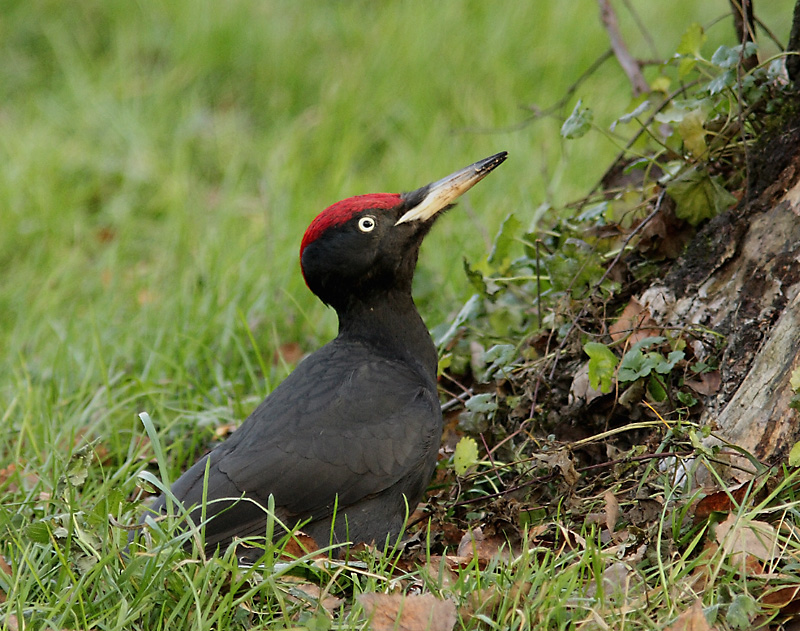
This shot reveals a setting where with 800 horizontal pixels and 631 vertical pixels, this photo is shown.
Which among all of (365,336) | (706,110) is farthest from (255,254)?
(706,110)

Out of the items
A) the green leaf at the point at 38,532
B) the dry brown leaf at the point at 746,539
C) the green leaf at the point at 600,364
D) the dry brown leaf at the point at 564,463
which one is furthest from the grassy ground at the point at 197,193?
the green leaf at the point at 600,364

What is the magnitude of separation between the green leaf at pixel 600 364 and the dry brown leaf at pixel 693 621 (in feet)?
3.18

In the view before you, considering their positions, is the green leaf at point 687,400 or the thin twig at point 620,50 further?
the thin twig at point 620,50

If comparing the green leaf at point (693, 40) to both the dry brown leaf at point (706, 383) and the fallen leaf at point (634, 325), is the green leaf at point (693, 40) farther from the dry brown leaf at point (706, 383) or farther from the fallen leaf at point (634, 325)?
the dry brown leaf at point (706, 383)

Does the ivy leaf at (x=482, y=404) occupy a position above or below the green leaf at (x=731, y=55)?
below

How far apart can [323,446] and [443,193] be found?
1017 millimetres

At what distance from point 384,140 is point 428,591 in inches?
191

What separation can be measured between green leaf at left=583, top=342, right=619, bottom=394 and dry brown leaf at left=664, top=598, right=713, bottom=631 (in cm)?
97

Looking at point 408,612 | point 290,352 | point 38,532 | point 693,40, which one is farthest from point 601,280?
point 38,532

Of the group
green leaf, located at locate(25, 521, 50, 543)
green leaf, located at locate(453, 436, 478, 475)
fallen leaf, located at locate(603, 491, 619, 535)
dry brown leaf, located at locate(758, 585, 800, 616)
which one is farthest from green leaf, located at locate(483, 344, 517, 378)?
green leaf, located at locate(25, 521, 50, 543)

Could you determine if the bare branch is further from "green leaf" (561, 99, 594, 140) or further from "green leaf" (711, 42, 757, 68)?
"green leaf" (561, 99, 594, 140)

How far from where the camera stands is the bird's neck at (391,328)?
360 cm

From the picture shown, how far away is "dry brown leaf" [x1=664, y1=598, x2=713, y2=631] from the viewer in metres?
2.29

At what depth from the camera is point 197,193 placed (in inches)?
264
